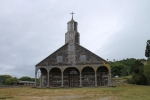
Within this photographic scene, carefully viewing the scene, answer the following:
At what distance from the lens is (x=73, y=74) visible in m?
35.7

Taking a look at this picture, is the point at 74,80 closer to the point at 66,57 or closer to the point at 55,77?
the point at 55,77

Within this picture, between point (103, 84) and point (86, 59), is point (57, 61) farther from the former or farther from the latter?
point (103, 84)

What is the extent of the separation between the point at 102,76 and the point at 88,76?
2480 mm

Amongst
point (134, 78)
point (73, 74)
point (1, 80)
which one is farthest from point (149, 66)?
point (1, 80)

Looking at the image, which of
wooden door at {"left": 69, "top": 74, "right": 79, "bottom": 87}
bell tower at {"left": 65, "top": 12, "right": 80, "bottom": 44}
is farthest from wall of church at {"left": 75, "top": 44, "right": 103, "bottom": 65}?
wooden door at {"left": 69, "top": 74, "right": 79, "bottom": 87}

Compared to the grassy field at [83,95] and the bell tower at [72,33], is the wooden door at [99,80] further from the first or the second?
the grassy field at [83,95]

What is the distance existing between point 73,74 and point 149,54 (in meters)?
23.2

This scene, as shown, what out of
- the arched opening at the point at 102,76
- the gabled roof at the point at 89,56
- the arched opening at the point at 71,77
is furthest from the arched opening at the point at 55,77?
the arched opening at the point at 102,76

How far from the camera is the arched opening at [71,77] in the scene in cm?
3516

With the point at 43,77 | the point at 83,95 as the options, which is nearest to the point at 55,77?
the point at 43,77

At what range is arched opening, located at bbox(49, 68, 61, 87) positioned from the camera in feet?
116

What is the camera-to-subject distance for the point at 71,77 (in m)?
35.6

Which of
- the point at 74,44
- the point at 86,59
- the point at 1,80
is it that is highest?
the point at 74,44

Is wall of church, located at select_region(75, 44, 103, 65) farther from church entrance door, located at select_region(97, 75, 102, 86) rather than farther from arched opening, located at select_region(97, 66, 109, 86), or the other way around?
church entrance door, located at select_region(97, 75, 102, 86)
